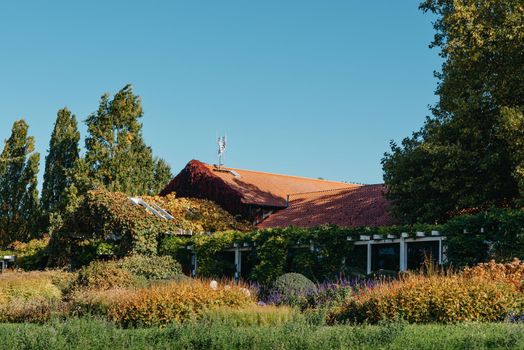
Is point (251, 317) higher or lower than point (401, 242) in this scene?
lower

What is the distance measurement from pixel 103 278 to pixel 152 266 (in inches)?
219

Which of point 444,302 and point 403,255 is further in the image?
point 403,255

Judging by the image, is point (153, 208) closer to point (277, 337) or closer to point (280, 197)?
point (280, 197)

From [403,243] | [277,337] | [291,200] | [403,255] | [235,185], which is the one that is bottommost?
[277,337]

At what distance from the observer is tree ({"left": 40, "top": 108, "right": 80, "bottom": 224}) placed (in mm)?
38500

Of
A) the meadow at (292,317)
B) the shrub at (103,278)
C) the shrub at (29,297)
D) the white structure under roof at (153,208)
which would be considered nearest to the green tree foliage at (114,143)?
the white structure under roof at (153,208)

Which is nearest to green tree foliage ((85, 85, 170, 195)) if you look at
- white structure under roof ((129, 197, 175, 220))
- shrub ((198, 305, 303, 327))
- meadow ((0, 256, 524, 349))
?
white structure under roof ((129, 197, 175, 220))

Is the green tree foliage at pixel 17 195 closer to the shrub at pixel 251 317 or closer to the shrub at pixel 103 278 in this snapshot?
the shrub at pixel 103 278

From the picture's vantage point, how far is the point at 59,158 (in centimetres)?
3912

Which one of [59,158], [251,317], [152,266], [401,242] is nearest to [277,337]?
[251,317]

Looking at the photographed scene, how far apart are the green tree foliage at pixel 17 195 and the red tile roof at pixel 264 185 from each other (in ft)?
31.5

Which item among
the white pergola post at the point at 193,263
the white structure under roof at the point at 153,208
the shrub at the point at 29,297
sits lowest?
the shrub at the point at 29,297

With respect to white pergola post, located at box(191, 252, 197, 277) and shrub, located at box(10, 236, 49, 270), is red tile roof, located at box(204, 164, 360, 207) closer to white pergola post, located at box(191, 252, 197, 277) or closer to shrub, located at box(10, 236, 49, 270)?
white pergola post, located at box(191, 252, 197, 277)

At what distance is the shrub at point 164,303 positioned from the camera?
13.8 metres
